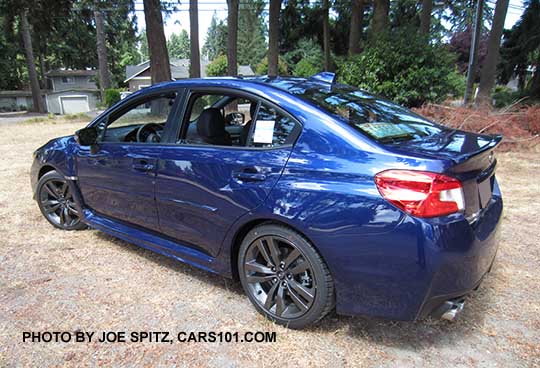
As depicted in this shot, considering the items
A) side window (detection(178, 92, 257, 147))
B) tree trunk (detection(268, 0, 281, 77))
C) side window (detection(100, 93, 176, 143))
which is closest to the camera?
side window (detection(178, 92, 257, 147))

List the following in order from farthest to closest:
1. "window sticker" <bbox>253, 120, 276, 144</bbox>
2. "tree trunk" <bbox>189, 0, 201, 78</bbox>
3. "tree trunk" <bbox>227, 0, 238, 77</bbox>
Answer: "tree trunk" <bbox>189, 0, 201, 78</bbox> → "tree trunk" <bbox>227, 0, 238, 77</bbox> → "window sticker" <bbox>253, 120, 276, 144</bbox>

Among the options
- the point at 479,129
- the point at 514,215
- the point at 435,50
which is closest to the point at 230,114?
the point at 514,215

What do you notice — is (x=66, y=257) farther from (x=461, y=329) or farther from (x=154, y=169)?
(x=461, y=329)

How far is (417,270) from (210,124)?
187cm

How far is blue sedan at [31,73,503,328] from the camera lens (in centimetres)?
199

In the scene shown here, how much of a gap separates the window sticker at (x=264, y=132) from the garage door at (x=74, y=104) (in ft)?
140

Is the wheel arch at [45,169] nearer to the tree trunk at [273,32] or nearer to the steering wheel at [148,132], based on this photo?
the steering wheel at [148,132]

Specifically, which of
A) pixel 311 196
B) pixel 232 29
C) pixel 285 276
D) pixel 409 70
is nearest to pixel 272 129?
pixel 311 196

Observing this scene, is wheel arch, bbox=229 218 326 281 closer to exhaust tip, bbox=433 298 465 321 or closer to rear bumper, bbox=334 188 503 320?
rear bumper, bbox=334 188 503 320

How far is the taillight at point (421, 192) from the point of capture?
76.3 inches

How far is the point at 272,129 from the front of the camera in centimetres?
252

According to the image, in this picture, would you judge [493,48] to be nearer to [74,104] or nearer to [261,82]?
[261,82]

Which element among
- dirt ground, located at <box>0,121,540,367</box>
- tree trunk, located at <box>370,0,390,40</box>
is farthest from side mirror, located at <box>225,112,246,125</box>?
tree trunk, located at <box>370,0,390,40</box>

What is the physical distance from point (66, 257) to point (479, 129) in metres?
8.18
